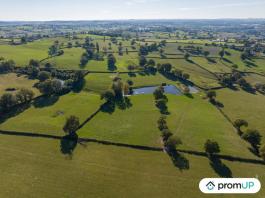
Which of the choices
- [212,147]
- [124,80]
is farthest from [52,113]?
[212,147]

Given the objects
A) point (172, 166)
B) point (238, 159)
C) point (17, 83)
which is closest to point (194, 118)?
point (238, 159)

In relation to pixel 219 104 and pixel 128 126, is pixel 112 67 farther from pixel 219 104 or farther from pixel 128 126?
pixel 128 126

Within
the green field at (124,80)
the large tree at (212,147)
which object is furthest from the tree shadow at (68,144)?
the green field at (124,80)

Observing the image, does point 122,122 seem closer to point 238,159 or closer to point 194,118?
point 194,118

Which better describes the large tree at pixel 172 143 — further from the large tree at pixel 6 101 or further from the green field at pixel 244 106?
the large tree at pixel 6 101

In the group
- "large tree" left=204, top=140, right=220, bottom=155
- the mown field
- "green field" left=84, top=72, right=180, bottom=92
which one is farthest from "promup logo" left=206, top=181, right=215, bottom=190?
"green field" left=84, top=72, right=180, bottom=92

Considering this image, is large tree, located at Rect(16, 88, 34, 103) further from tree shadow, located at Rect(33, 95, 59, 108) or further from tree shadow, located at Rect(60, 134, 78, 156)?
tree shadow, located at Rect(60, 134, 78, 156)

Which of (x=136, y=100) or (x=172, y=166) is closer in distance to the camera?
(x=172, y=166)
